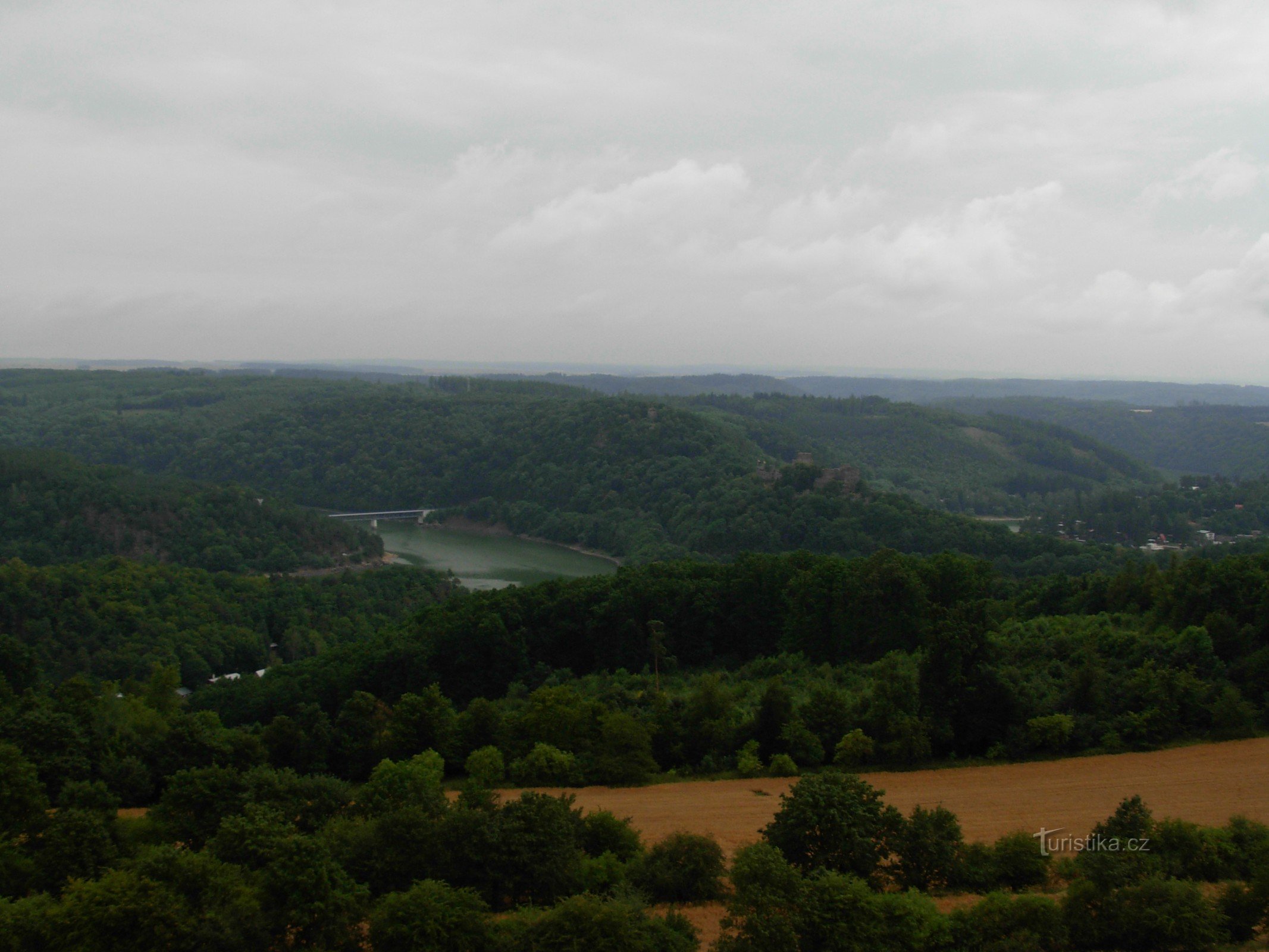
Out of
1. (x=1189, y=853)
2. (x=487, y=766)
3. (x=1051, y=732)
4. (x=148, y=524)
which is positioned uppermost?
(x=1189, y=853)

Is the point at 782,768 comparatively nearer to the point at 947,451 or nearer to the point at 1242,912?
the point at 1242,912

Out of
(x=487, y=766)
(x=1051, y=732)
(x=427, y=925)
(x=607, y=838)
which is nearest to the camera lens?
(x=427, y=925)

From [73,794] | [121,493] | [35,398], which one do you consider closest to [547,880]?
[73,794]

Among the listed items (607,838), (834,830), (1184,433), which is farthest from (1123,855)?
(1184,433)

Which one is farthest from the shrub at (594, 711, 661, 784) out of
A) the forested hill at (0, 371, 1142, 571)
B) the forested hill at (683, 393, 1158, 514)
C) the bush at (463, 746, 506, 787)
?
the forested hill at (683, 393, 1158, 514)

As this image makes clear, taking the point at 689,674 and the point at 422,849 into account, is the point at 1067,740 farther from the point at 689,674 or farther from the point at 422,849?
the point at 422,849

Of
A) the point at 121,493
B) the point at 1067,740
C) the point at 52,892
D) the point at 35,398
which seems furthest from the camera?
the point at 35,398

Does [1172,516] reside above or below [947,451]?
below
